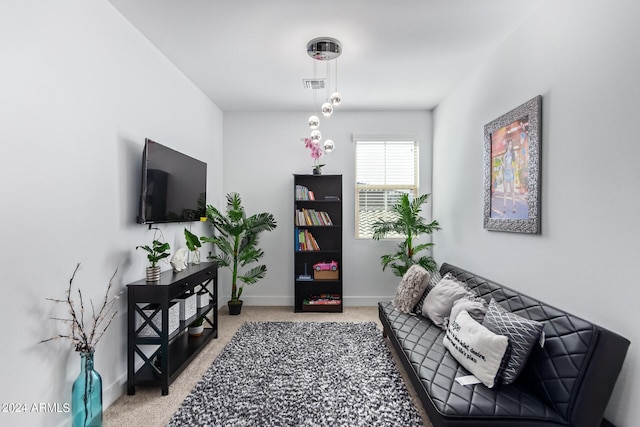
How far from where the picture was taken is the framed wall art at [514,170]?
2.26 metres

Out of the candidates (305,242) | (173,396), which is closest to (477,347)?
(173,396)

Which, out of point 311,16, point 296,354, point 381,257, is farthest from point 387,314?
point 311,16

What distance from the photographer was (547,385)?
1.74 metres

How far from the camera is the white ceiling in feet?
7.50

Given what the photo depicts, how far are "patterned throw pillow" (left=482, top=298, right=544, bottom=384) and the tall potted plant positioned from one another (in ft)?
9.51

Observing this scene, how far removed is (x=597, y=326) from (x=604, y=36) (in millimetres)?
1452

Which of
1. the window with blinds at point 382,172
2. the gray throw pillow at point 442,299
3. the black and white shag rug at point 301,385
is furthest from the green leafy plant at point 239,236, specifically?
the gray throw pillow at point 442,299

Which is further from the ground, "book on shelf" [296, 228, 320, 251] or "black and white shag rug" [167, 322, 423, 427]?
"book on shelf" [296, 228, 320, 251]

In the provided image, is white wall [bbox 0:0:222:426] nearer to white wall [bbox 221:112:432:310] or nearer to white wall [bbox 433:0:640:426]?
white wall [bbox 221:112:432:310]

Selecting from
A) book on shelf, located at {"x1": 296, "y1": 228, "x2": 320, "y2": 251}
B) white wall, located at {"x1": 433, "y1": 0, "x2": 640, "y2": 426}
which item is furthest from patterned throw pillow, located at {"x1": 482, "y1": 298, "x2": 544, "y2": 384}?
book on shelf, located at {"x1": 296, "y1": 228, "x2": 320, "y2": 251}

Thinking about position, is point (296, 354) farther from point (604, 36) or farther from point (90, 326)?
point (604, 36)

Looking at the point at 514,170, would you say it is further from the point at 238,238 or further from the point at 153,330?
the point at 238,238

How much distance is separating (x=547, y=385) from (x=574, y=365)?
19 cm

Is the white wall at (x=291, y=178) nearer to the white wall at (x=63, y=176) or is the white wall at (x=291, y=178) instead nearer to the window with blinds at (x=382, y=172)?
the window with blinds at (x=382, y=172)
